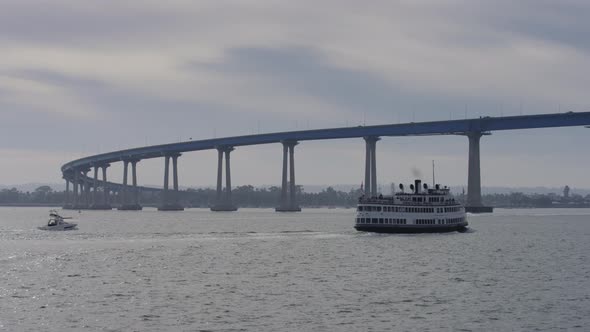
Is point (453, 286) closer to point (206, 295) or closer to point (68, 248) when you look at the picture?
point (206, 295)

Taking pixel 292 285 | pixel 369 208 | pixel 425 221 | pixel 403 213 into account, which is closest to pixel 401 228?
pixel 403 213

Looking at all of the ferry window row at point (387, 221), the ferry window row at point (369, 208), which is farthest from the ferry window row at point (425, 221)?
the ferry window row at point (369, 208)

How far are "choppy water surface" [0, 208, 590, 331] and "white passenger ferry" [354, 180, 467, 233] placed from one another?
6940mm

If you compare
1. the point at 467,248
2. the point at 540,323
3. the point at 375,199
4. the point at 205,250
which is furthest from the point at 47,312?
the point at 375,199

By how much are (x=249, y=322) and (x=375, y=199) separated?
6730cm

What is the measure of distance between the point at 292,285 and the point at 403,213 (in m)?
52.0

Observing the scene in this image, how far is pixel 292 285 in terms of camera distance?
67.2m

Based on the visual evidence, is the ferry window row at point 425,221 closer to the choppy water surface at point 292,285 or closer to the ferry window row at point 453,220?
the ferry window row at point 453,220

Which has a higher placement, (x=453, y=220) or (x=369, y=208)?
(x=369, y=208)

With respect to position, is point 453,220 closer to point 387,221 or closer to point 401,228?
point 401,228

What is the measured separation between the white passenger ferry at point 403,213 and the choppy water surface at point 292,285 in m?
6.94

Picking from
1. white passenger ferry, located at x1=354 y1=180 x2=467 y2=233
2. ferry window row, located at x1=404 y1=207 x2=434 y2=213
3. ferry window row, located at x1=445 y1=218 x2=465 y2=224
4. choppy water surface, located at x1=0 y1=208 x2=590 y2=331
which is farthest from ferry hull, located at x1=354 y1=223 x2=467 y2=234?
choppy water surface, located at x1=0 y1=208 x2=590 y2=331

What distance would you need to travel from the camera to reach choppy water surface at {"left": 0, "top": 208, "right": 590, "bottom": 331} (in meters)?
51.6

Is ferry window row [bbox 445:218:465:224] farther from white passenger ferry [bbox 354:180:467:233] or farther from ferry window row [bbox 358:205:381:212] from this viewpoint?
ferry window row [bbox 358:205:381:212]
